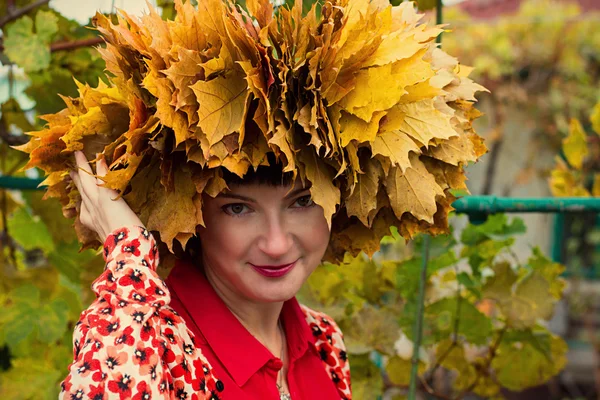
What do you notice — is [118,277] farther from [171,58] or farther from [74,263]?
[74,263]

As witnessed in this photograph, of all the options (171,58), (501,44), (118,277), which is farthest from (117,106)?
(501,44)

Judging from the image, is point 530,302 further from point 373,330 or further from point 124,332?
point 124,332

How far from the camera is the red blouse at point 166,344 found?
101 cm

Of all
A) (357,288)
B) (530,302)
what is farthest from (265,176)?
(530,302)

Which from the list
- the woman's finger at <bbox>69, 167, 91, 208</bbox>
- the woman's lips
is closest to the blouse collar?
the woman's lips

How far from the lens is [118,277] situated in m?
1.08

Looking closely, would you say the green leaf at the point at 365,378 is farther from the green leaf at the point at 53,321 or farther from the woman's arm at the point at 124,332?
the woman's arm at the point at 124,332

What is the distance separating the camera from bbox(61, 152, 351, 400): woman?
3.36ft

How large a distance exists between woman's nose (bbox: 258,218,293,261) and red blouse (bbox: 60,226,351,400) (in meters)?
0.16

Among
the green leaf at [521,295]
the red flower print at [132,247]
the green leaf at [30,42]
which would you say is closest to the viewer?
the red flower print at [132,247]

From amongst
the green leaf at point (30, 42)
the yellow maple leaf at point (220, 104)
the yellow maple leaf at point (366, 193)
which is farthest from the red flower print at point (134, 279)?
the green leaf at point (30, 42)

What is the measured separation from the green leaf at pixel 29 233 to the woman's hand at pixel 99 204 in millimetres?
960

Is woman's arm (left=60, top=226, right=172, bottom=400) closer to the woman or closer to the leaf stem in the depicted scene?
the woman

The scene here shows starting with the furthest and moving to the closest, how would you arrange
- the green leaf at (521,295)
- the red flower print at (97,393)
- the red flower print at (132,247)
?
the green leaf at (521,295)
the red flower print at (132,247)
the red flower print at (97,393)
